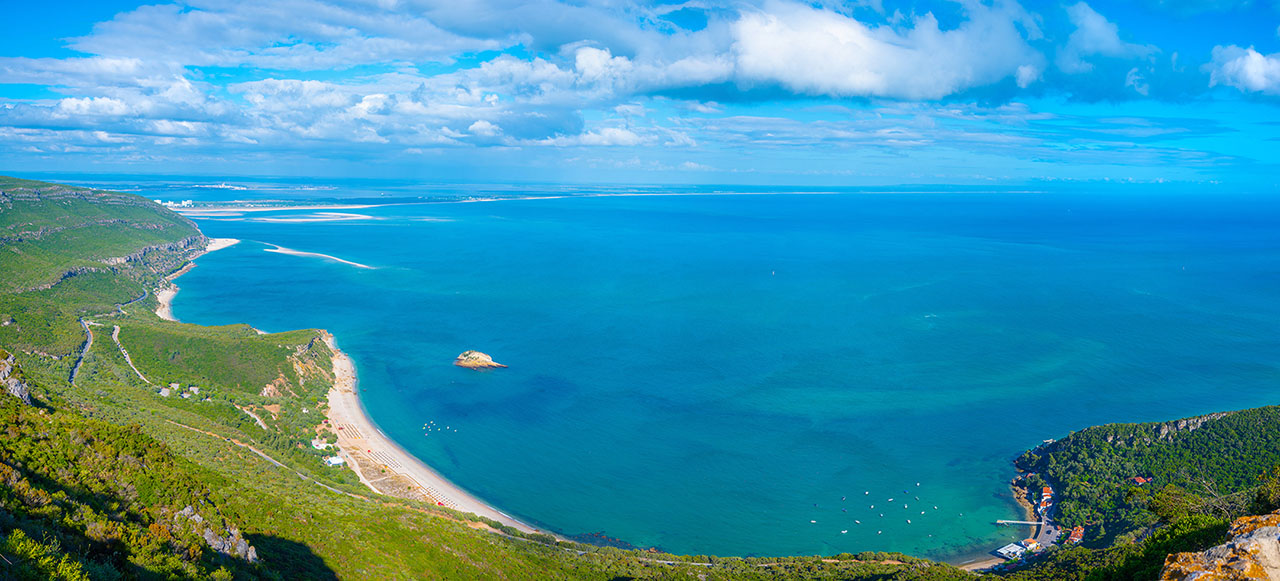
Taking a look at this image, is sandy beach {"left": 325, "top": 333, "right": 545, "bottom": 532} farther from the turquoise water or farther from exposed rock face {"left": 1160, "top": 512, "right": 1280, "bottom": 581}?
exposed rock face {"left": 1160, "top": 512, "right": 1280, "bottom": 581}

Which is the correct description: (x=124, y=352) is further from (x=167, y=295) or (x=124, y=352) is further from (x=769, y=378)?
(x=769, y=378)

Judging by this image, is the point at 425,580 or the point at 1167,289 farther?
the point at 1167,289

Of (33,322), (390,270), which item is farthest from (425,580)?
(390,270)

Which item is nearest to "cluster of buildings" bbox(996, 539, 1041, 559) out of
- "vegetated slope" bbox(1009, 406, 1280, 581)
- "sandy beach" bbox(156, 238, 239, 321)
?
"vegetated slope" bbox(1009, 406, 1280, 581)

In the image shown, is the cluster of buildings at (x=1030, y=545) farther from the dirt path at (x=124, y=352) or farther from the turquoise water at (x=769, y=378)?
the dirt path at (x=124, y=352)

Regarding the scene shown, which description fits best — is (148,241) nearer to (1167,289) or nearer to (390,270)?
(390,270)

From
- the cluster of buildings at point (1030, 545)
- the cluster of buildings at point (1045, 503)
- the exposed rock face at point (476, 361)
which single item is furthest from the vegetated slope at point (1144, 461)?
the exposed rock face at point (476, 361)
